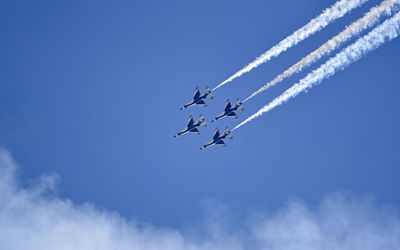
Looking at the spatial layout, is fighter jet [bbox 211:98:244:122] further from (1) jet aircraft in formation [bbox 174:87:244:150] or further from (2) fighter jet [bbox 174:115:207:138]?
(2) fighter jet [bbox 174:115:207:138]

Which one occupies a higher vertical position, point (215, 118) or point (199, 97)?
point (199, 97)

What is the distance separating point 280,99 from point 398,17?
15432mm

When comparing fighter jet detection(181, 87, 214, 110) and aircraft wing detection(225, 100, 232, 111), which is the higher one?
fighter jet detection(181, 87, 214, 110)

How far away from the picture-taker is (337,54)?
41.9 metres

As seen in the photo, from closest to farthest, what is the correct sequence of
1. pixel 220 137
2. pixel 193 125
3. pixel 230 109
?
1. pixel 230 109
2. pixel 220 137
3. pixel 193 125

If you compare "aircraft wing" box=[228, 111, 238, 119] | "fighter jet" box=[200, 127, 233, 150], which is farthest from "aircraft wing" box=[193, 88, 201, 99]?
"fighter jet" box=[200, 127, 233, 150]

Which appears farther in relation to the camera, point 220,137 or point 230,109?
point 220,137

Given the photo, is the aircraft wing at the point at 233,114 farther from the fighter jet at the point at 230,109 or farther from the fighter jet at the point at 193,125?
the fighter jet at the point at 193,125

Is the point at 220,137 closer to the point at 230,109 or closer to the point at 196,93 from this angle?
the point at 230,109

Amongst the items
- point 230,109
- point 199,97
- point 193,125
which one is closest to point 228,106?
point 230,109

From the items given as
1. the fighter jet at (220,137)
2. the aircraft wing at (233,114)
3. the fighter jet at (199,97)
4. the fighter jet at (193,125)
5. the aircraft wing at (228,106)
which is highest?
the fighter jet at (199,97)

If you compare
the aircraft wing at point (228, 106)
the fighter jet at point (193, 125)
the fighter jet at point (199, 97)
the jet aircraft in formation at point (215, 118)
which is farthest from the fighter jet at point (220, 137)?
the fighter jet at point (199, 97)

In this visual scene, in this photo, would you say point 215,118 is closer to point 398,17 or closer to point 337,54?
point 337,54

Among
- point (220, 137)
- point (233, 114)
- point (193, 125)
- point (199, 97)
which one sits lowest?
point (220, 137)
